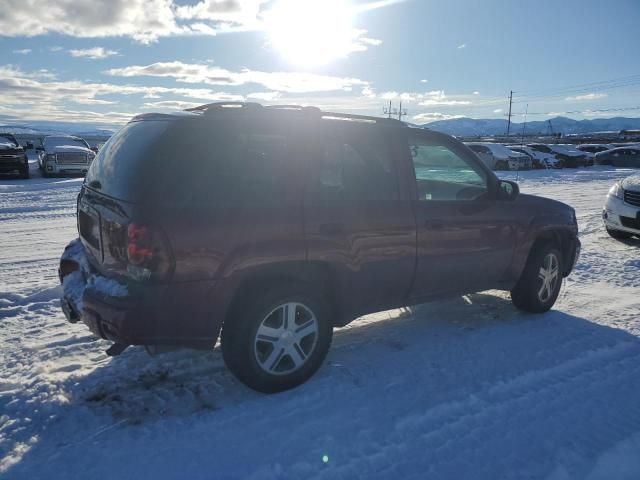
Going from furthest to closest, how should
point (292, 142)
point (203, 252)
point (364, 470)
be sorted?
point (292, 142) → point (203, 252) → point (364, 470)

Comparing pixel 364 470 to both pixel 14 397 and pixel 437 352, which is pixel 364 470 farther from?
pixel 14 397

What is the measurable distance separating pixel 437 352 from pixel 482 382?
0.56 metres

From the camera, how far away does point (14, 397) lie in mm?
3129

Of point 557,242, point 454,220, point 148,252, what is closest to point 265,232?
point 148,252

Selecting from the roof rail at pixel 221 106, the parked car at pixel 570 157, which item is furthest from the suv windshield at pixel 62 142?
the parked car at pixel 570 157

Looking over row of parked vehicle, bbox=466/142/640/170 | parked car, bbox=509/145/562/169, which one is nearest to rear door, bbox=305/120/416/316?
row of parked vehicle, bbox=466/142/640/170

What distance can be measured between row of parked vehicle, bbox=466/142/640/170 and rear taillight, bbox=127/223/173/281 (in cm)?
2575

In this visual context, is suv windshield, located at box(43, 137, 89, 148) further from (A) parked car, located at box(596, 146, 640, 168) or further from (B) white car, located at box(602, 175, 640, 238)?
(A) parked car, located at box(596, 146, 640, 168)

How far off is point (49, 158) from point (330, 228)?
18194 millimetres

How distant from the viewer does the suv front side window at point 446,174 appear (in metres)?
3.98

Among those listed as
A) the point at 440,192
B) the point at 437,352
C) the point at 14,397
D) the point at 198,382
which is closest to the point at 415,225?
the point at 440,192

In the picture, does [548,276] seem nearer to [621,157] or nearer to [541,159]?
[541,159]

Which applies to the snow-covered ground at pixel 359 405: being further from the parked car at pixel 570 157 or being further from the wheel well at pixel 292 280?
the parked car at pixel 570 157

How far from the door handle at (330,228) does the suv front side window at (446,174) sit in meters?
0.93
